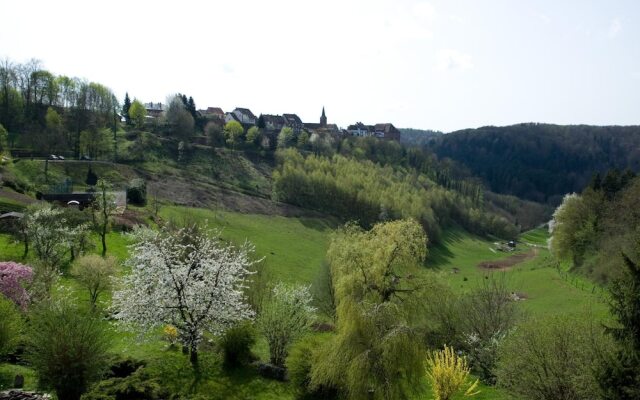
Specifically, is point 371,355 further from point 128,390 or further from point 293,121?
point 293,121

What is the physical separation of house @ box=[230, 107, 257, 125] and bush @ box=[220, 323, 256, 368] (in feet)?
468

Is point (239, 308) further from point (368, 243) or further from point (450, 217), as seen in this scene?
point (450, 217)

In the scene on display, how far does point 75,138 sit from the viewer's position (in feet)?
318

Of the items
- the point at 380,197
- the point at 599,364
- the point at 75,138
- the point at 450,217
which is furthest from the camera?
the point at 450,217

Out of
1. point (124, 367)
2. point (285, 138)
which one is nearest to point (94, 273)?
point (124, 367)

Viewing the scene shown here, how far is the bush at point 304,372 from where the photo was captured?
73.9ft

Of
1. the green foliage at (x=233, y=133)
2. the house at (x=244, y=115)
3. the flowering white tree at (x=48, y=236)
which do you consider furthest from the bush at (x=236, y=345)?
the house at (x=244, y=115)

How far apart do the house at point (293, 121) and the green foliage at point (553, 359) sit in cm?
15953

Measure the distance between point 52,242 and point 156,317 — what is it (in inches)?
697

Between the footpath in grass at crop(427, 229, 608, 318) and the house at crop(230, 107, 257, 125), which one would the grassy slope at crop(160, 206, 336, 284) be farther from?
the house at crop(230, 107, 257, 125)

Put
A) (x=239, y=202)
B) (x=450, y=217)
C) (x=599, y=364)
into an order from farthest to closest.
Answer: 1. (x=450, y=217)
2. (x=239, y=202)
3. (x=599, y=364)

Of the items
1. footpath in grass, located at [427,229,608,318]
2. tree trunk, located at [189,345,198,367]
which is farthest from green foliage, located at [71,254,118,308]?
footpath in grass, located at [427,229,608,318]

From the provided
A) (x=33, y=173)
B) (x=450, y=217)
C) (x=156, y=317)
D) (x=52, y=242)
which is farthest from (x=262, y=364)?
(x=450, y=217)

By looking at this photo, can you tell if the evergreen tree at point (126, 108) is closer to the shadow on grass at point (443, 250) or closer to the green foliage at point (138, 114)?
the green foliage at point (138, 114)
